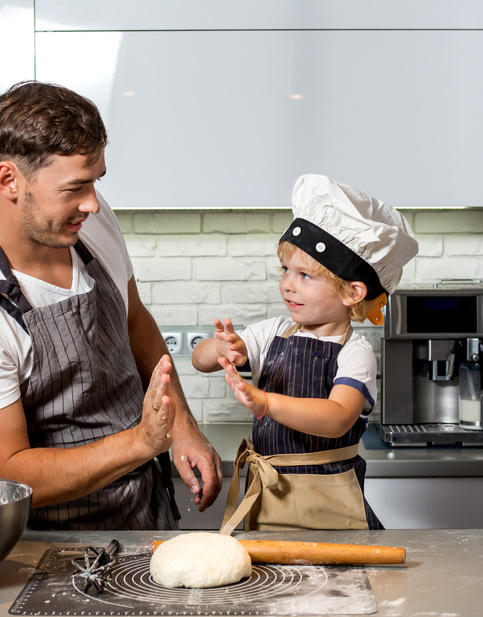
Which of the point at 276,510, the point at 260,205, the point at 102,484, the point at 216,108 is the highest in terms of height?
the point at 216,108

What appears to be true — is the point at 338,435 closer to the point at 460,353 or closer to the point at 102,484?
the point at 102,484

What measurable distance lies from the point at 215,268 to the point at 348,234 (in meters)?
1.14

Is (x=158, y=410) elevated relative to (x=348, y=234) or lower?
lower

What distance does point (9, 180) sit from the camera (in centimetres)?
129

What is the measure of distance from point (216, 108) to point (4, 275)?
1071 millimetres

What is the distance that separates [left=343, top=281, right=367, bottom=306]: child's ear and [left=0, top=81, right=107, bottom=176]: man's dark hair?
22.0 inches

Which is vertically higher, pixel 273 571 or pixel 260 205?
Answer: pixel 260 205

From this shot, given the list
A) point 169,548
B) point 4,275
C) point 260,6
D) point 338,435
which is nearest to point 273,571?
point 169,548

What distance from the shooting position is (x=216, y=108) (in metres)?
2.16

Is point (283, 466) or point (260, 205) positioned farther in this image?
point (260, 205)

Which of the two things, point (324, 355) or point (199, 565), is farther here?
point (324, 355)

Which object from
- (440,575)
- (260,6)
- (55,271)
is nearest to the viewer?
(440,575)

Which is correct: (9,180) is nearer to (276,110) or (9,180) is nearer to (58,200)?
(58,200)

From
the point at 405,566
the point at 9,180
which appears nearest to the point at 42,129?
the point at 9,180
